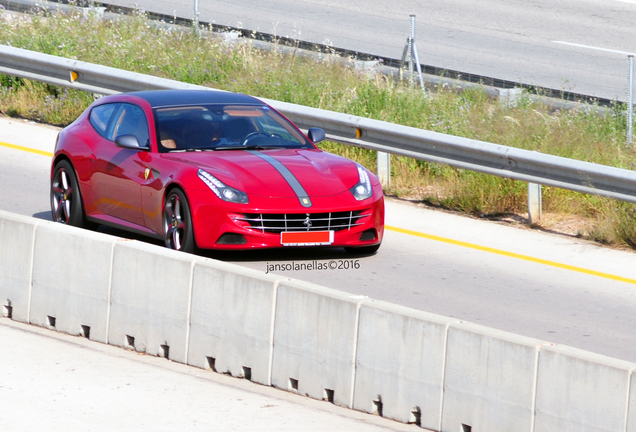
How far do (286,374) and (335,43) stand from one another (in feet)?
56.1

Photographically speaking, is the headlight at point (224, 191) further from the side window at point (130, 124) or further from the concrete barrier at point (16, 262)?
the concrete barrier at point (16, 262)

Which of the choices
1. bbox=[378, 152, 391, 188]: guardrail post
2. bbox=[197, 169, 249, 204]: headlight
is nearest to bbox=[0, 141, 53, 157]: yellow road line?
bbox=[378, 152, 391, 188]: guardrail post

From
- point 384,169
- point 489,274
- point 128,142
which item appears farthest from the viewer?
point 384,169

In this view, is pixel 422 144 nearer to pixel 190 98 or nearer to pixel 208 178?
pixel 190 98

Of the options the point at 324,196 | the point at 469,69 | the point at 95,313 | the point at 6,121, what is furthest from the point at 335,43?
the point at 95,313

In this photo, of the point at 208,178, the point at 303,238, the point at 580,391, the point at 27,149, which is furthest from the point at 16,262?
the point at 27,149

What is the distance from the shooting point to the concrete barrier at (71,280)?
877 cm

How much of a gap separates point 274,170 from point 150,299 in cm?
235

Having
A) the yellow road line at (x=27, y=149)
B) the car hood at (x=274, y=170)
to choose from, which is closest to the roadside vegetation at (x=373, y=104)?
the yellow road line at (x=27, y=149)

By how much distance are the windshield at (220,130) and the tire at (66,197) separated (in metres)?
1.17

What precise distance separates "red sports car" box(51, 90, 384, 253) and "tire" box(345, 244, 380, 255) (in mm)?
12

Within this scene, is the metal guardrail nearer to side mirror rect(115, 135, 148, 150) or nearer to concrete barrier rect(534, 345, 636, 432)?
side mirror rect(115, 135, 148, 150)

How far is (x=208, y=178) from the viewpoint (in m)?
10.2

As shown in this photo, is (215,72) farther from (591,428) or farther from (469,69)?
(591,428)
